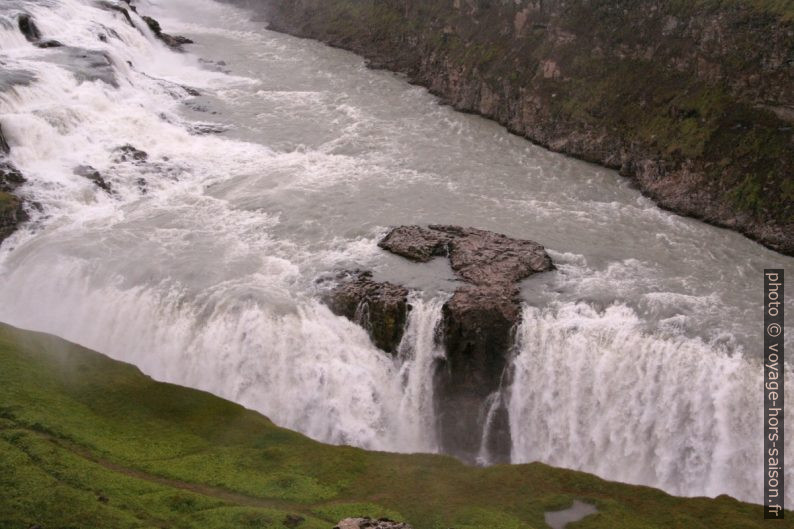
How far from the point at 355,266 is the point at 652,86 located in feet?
62.2

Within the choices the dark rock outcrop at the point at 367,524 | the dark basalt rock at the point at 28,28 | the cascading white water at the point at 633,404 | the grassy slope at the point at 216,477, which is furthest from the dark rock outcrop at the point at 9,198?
the dark rock outcrop at the point at 367,524

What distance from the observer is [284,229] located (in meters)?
29.4

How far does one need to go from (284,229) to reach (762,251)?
61.9 ft

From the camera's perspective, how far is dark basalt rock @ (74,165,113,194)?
31703mm

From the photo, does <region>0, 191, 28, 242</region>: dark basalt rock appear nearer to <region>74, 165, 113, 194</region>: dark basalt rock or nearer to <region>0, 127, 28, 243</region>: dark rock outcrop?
<region>0, 127, 28, 243</region>: dark rock outcrop

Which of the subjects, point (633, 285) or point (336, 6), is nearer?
point (633, 285)

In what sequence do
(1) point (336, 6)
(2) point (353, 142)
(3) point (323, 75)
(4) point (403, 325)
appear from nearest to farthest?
(4) point (403, 325) < (2) point (353, 142) < (3) point (323, 75) < (1) point (336, 6)

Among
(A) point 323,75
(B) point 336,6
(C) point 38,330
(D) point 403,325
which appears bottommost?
(C) point 38,330

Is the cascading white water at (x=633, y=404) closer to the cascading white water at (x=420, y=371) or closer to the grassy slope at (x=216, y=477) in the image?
the cascading white water at (x=420, y=371)

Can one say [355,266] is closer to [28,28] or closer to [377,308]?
[377,308]

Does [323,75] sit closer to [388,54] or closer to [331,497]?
[388,54]

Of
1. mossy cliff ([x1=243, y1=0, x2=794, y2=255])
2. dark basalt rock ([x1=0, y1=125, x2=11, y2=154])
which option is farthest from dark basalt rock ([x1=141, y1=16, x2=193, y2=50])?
dark basalt rock ([x1=0, y1=125, x2=11, y2=154])

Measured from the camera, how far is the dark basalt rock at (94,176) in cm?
3170

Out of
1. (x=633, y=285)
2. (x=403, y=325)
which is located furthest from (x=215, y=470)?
(x=633, y=285)
